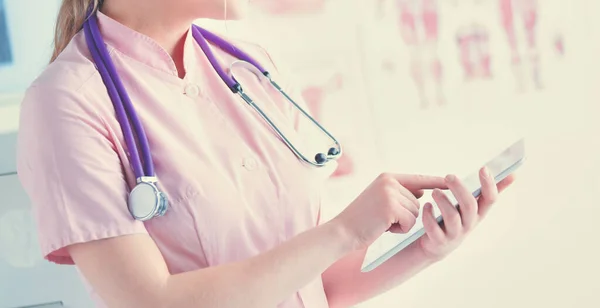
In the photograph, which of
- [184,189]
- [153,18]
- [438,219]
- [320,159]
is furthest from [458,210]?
[153,18]

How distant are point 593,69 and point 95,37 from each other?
93 centimetres

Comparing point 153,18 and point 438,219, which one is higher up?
point 153,18

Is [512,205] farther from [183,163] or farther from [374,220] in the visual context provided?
[183,163]

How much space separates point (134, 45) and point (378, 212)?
36cm

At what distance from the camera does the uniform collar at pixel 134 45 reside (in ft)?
2.90

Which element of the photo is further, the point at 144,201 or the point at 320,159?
the point at 320,159

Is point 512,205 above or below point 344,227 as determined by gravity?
below

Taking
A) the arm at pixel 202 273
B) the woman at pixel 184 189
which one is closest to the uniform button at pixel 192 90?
the woman at pixel 184 189

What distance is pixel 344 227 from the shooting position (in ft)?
Result: 2.65

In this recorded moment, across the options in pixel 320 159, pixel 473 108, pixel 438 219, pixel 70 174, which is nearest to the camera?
pixel 70 174

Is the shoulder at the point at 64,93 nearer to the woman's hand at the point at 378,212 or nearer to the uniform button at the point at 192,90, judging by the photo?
the uniform button at the point at 192,90

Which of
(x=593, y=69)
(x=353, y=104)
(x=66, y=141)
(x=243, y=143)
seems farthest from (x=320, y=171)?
(x=593, y=69)

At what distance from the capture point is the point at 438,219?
87cm

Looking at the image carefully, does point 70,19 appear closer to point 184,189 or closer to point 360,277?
point 184,189
